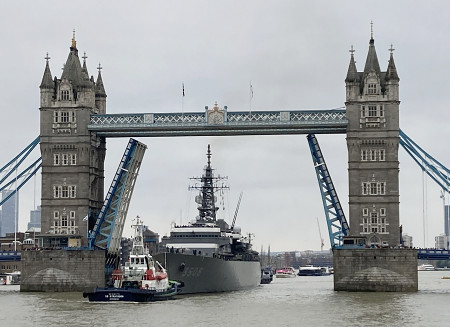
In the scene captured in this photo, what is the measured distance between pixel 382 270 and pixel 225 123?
75.1ft

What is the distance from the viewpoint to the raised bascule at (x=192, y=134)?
104m

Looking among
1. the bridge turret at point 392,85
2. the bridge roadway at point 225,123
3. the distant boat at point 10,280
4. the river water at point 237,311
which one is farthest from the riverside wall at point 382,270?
the distant boat at point 10,280

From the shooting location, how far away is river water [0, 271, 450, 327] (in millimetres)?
67375

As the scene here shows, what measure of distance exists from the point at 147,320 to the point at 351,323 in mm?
13865

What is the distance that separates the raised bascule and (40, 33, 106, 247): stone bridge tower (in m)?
0.11

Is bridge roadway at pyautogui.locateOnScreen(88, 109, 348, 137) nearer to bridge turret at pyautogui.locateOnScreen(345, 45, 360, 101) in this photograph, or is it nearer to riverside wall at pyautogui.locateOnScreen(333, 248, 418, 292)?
bridge turret at pyautogui.locateOnScreen(345, 45, 360, 101)

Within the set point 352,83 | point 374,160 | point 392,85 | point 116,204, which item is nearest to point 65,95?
point 116,204

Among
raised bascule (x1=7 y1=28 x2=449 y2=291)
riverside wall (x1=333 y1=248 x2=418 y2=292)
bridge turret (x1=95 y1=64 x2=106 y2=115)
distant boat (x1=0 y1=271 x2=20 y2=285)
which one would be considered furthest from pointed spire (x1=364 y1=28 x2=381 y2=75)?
distant boat (x1=0 y1=271 x2=20 y2=285)

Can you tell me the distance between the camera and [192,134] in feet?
357

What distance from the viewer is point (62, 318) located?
231 feet

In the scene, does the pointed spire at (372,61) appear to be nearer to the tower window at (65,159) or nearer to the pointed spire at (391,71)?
the pointed spire at (391,71)

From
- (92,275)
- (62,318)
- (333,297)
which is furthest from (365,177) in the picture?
(62,318)

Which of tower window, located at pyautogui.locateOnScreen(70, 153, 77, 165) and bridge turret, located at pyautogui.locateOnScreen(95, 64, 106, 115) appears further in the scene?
bridge turret, located at pyautogui.locateOnScreen(95, 64, 106, 115)

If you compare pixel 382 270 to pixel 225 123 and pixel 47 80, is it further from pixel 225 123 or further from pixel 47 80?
pixel 47 80
